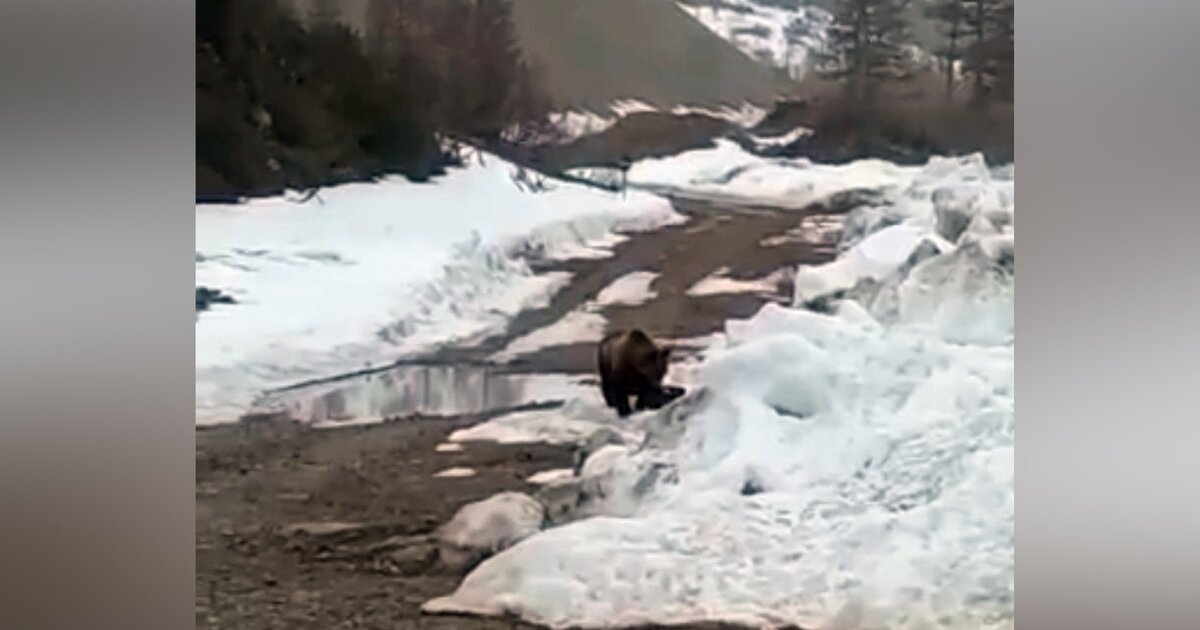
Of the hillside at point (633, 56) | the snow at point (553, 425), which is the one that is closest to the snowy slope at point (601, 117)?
the hillside at point (633, 56)

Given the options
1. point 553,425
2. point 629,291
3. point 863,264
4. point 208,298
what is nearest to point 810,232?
point 863,264

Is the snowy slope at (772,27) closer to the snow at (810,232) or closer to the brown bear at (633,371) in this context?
the snow at (810,232)

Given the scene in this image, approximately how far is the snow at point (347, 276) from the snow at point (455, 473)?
104mm

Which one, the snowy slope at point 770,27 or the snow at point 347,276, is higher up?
the snowy slope at point 770,27

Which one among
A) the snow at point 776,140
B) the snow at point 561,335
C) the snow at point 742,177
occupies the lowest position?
the snow at point 561,335

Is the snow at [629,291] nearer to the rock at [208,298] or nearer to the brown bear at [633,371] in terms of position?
the brown bear at [633,371]

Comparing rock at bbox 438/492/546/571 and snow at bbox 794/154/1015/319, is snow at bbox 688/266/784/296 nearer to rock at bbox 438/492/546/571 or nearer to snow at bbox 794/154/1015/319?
snow at bbox 794/154/1015/319

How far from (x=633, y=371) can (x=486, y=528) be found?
A: 18cm

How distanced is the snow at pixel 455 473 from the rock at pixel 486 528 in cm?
3

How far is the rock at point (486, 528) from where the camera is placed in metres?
0.96

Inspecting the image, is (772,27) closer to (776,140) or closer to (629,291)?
(776,140)
